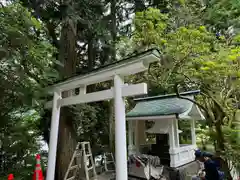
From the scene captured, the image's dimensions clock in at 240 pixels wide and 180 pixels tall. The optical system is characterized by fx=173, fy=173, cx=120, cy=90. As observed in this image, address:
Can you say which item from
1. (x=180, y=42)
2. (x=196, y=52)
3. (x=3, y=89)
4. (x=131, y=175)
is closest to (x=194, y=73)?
(x=196, y=52)

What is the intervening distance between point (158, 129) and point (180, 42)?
3.76 meters

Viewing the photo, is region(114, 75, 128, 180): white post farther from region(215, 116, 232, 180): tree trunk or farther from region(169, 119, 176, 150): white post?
region(169, 119, 176, 150): white post

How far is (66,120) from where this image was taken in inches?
227

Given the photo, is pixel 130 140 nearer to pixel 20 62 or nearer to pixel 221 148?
pixel 221 148

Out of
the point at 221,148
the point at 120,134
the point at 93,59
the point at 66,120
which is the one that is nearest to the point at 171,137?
the point at 221,148

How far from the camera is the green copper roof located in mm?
7145

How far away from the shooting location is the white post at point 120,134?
10.3 ft

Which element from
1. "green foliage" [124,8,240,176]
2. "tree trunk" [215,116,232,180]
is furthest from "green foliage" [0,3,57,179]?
"tree trunk" [215,116,232,180]

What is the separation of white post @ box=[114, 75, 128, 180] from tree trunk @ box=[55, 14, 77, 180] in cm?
278

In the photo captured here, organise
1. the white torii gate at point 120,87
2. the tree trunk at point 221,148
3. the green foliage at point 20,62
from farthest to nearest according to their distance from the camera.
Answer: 1. the tree trunk at point 221,148
2. the green foliage at point 20,62
3. the white torii gate at point 120,87

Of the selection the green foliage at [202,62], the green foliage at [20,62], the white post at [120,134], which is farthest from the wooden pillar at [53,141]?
the green foliage at [202,62]

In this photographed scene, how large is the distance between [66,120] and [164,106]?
4.49 m

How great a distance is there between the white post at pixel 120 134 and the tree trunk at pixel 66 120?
2775 mm

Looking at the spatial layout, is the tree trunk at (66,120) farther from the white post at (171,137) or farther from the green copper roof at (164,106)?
the white post at (171,137)
